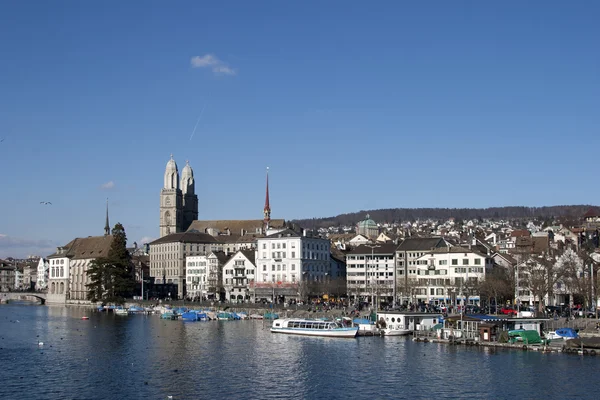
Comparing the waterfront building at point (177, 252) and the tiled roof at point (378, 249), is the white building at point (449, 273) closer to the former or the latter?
the tiled roof at point (378, 249)

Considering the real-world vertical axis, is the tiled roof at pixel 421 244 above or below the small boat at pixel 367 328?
above

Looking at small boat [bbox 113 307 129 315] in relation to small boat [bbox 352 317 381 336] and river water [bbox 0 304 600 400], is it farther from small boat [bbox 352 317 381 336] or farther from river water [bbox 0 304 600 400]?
small boat [bbox 352 317 381 336]

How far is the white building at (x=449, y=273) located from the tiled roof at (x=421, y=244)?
3.52 m

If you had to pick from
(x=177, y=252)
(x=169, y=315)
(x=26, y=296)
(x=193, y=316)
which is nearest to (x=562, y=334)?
(x=193, y=316)

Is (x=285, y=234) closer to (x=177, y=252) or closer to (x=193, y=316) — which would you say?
(x=193, y=316)

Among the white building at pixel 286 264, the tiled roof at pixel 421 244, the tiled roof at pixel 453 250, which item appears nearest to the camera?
the tiled roof at pixel 453 250

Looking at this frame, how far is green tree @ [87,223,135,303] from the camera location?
439 ft

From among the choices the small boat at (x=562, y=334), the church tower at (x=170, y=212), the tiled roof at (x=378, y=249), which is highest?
the church tower at (x=170, y=212)

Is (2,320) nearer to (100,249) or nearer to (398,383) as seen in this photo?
(100,249)

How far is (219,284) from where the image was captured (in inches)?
5221

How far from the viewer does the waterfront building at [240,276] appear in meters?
127

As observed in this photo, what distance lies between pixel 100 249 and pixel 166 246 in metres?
13.3

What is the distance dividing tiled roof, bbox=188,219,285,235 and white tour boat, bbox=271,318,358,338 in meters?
96.2

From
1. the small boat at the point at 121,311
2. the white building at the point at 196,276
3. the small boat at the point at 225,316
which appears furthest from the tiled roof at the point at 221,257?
the small boat at the point at 225,316
